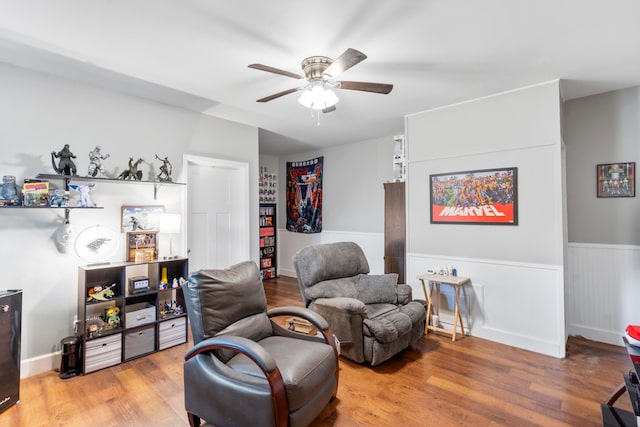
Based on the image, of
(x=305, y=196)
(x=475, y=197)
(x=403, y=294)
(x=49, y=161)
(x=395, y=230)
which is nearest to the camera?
(x=49, y=161)

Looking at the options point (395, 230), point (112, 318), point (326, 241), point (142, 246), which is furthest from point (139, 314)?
point (326, 241)

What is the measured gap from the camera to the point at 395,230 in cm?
427

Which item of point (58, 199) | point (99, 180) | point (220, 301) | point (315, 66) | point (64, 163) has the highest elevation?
point (315, 66)

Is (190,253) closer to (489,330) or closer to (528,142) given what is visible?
(489,330)

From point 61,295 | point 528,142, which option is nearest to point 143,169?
point 61,295

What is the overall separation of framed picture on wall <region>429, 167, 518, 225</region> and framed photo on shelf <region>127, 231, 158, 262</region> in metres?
3.14

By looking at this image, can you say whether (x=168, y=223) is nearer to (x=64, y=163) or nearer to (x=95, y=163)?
(x=95, y=163)

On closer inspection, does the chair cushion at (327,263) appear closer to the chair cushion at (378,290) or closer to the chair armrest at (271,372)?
the chair cushion at (378,290)

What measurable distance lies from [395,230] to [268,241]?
3076 millimetres

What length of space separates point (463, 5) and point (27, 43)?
9.86 ft

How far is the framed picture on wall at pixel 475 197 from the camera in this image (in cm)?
319

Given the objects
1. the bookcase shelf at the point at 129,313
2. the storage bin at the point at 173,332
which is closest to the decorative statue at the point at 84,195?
the bookcase shelf at the point at 129,313

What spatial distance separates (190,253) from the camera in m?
3.79

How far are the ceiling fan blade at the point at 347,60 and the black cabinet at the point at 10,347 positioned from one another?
2.79 meters
